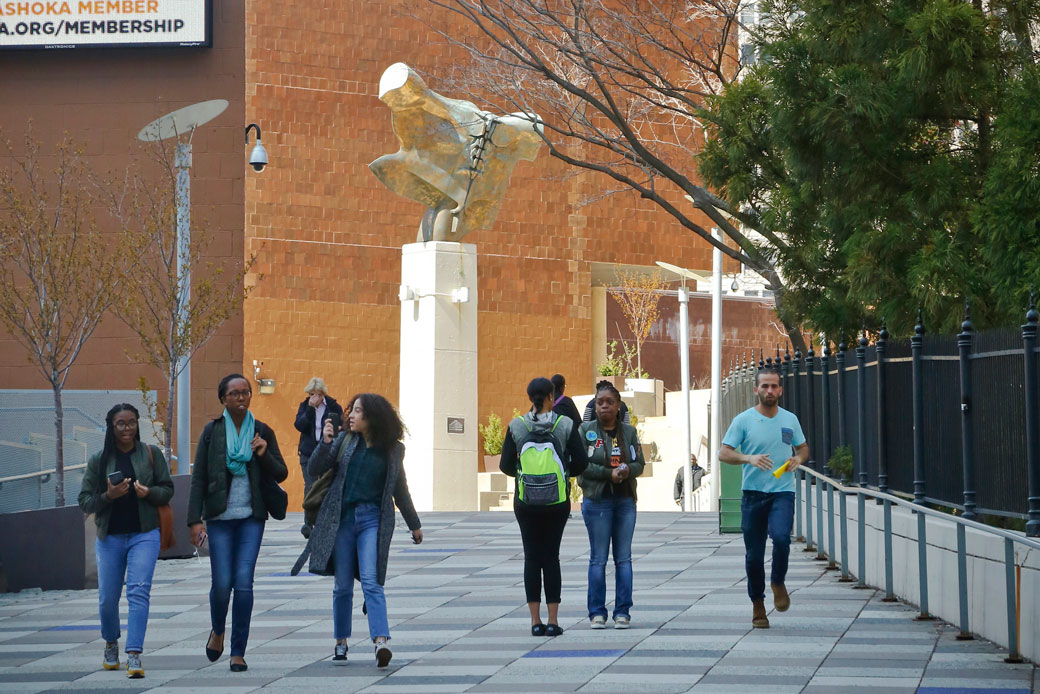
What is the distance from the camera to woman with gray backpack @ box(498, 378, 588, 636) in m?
11.2

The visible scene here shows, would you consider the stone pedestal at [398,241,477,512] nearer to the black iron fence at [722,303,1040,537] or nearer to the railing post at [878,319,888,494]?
the black iron fence at [722,303,1040,537]

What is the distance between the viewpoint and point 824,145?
16.6m

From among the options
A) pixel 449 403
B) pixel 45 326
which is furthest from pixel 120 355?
pixel 45 326

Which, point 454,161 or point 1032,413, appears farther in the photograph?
point 454,161

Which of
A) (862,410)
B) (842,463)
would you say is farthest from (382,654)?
(842,463)

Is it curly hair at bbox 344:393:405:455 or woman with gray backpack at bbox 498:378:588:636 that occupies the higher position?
curly hair at bbox 344:393:405:455

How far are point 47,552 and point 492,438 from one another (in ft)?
86.5

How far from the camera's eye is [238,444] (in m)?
10.2

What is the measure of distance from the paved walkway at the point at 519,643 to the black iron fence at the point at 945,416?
1034mm

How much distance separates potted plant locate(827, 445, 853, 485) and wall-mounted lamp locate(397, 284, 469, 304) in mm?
15414

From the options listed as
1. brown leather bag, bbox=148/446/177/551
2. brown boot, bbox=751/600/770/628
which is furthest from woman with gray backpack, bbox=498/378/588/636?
brown leather bag, bbox=148/446/177/551

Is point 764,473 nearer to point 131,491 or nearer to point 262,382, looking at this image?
point 131,491

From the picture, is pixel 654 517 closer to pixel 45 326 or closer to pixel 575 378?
pixel 45 326

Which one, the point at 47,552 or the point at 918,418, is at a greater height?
the point at 918,418
